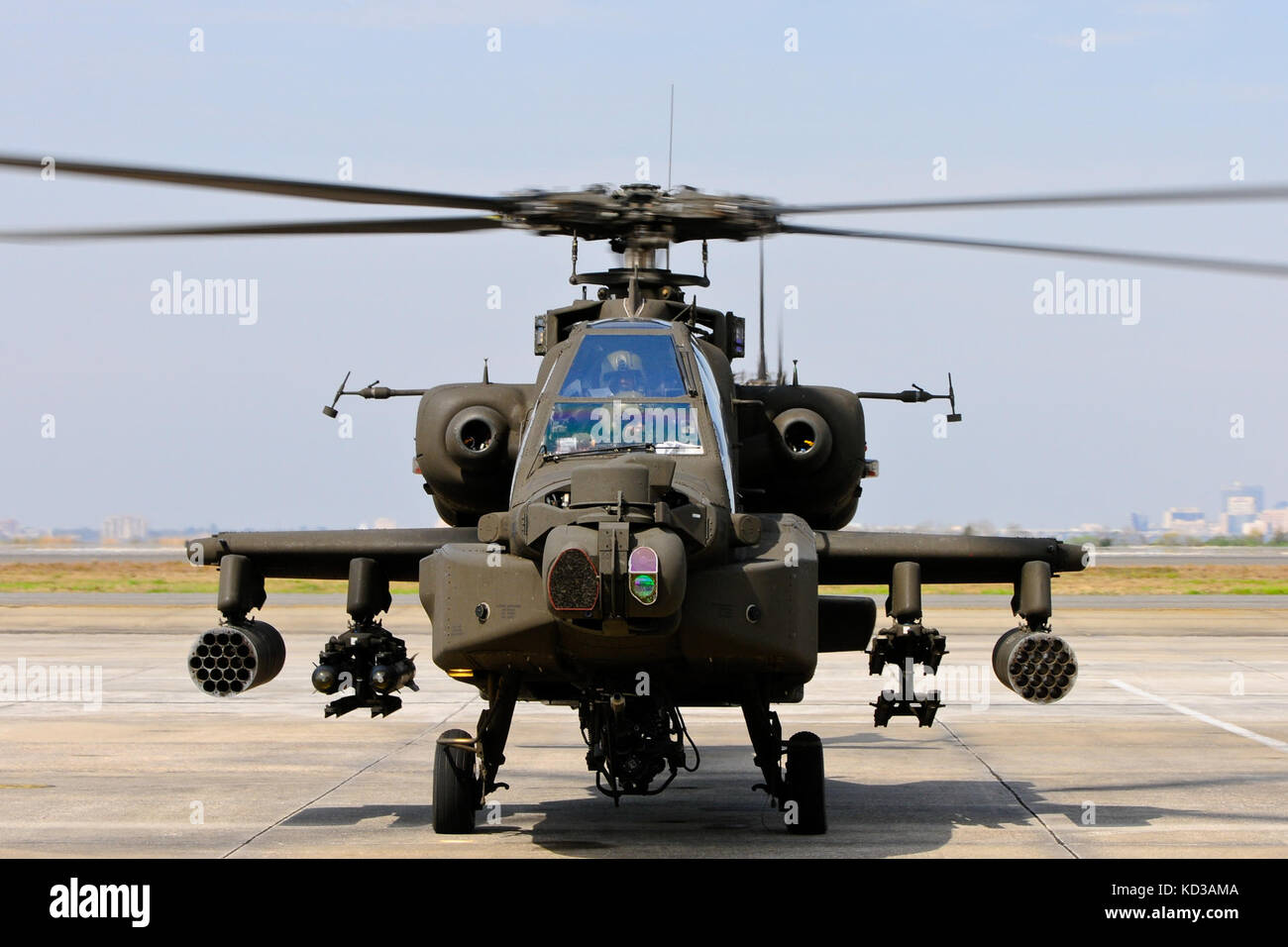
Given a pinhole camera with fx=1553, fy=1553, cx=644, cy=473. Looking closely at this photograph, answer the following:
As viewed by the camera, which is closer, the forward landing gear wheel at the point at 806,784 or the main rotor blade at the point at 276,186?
the main rotor blade at the point at 276,186

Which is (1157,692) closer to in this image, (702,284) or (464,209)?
(702,284)

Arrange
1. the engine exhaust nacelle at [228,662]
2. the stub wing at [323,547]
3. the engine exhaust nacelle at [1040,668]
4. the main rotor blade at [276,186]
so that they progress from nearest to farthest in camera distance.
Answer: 1. the main rotor blade at [276,186]
2. the engine exhaust nacelle at [1040,668]
3. the engine exhaust nacelle at [228,662]
4. the stub wing at [323,547]

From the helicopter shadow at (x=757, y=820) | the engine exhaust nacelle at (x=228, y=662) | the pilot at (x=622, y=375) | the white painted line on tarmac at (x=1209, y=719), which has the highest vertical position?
the pilot at (x=622, y=375)

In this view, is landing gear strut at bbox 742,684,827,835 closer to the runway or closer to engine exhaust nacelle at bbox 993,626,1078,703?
the runway

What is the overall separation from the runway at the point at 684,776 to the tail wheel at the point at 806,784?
0.12m

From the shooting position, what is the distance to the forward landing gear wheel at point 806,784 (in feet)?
33.6

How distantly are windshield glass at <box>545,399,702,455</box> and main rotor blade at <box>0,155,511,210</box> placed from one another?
1.44 m

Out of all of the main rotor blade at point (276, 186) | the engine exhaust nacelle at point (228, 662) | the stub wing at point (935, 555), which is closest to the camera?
the main rotor blade at point (276, 186)

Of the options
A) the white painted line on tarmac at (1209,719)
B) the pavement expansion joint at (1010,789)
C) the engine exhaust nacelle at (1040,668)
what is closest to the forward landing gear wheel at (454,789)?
the engine exhaust nacelle at (1040,668)

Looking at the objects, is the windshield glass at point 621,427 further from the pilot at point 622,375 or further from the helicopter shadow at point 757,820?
the helicopter shadow at point 757,820

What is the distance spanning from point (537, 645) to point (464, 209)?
2970 mm

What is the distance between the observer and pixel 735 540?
8867mm
